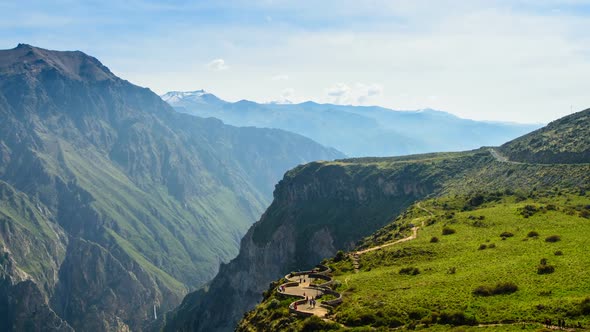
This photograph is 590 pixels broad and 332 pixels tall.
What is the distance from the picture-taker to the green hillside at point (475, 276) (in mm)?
58906

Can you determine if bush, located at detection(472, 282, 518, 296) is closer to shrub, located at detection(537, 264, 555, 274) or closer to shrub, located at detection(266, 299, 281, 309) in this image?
shrub, located at detection(537, 264, 555, 274)

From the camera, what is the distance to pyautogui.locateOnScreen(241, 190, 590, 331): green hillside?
58906 millimetres

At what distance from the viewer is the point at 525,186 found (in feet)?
493

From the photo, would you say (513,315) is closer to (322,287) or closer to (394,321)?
(394,321)

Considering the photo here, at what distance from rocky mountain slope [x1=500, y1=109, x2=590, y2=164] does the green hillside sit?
139 ft

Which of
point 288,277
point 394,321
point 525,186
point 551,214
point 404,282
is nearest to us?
point 394,321

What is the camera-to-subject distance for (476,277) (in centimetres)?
7094

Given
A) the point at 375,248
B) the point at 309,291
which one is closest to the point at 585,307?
the point at 309,291

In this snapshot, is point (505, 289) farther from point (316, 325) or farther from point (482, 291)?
point (316, 325)

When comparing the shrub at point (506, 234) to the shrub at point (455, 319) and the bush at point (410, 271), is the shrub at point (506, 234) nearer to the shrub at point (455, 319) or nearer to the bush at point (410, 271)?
the bush at point (410, 271)

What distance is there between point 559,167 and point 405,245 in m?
72.2

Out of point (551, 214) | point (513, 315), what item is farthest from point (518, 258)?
point (551, 214)

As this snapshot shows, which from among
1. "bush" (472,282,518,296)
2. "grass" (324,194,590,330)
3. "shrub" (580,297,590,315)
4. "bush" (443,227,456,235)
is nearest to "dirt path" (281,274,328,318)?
"grass" (324,194,590,330)

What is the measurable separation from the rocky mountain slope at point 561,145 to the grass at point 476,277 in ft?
173
